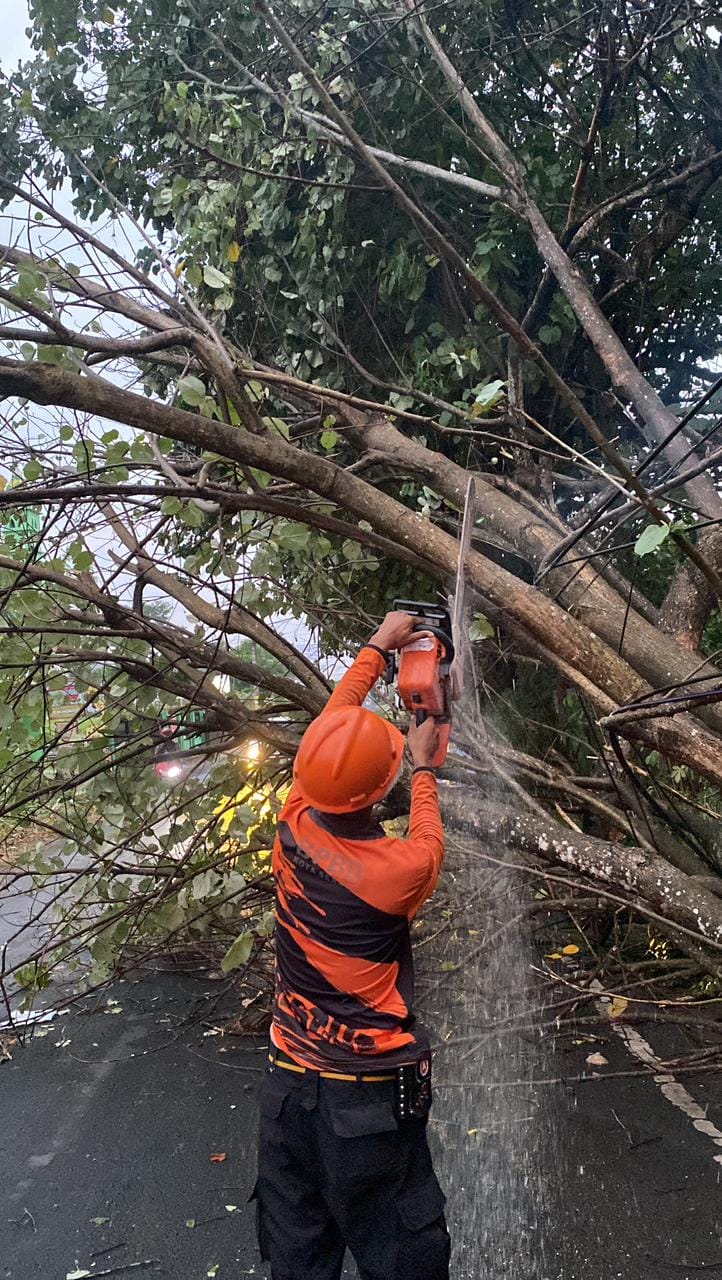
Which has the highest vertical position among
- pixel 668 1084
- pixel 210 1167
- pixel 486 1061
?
pixel 210 1167

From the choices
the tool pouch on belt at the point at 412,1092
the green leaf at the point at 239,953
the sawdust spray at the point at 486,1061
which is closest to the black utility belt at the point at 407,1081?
the tool pouch on belt at the point at 412,1092

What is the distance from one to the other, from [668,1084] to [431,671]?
2.95 meters

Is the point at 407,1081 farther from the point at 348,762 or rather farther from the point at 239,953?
the point at 239,953

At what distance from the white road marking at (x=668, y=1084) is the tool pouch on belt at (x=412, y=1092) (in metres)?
1.77

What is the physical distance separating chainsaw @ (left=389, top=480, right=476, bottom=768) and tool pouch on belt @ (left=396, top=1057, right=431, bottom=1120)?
2.46 ft

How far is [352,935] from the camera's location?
2.13m

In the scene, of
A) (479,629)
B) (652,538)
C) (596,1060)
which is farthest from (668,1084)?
(652,538)

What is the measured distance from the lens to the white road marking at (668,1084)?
144 inches

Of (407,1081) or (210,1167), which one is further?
(210,1167)

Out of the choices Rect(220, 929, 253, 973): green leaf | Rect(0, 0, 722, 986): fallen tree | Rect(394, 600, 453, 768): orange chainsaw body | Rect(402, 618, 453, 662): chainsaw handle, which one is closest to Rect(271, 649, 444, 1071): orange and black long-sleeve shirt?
Rect(394, 600, 453, 768): orange chainsaw body

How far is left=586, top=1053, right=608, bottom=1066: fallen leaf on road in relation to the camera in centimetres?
433

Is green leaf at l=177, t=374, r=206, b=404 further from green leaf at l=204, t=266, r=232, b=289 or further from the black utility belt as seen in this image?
the black utility belt

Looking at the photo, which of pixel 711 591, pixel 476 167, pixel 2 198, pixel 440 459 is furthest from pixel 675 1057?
pixel 2 198

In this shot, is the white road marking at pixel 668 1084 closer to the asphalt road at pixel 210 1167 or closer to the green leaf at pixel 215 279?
the asphalt road at pixel 210 1167
